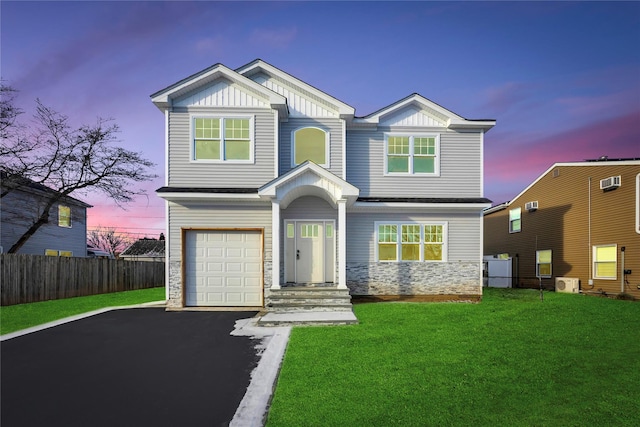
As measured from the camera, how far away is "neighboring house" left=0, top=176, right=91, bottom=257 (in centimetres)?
2005

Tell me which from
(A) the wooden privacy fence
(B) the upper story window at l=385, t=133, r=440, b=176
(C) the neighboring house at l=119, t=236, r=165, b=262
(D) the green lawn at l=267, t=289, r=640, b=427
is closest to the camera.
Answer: (D) the green lawn at l=267, t=289, r=640, b=427

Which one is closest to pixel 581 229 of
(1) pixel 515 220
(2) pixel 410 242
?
(1) pixel 515 220

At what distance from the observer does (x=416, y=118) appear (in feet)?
45.0

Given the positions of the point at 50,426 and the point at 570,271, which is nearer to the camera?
the point at 50,426

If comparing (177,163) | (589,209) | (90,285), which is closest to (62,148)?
(90,285)

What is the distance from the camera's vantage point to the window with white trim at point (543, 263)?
Answer: 19.6 metres

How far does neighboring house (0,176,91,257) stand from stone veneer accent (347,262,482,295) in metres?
18.6

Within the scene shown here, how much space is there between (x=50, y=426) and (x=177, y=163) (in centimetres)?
927

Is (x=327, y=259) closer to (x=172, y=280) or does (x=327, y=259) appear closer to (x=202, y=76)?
(x=172, y=280)

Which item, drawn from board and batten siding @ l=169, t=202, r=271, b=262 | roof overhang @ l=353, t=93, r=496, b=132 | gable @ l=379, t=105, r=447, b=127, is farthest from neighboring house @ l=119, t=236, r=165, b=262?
gable @ l=379, t=105, r=447, b=127

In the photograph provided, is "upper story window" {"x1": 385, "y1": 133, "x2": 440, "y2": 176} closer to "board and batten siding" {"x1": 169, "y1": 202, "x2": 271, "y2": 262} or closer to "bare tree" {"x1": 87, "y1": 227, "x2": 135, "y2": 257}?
"board and batten siding" {"x1": 169, "y1": 202, "x2": 271, "y2": 262}

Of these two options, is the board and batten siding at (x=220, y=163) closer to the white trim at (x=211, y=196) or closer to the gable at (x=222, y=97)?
the gable at (x=222, y=97)

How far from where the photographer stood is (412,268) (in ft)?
43.6

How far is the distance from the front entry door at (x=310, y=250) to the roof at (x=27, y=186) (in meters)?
16.1
